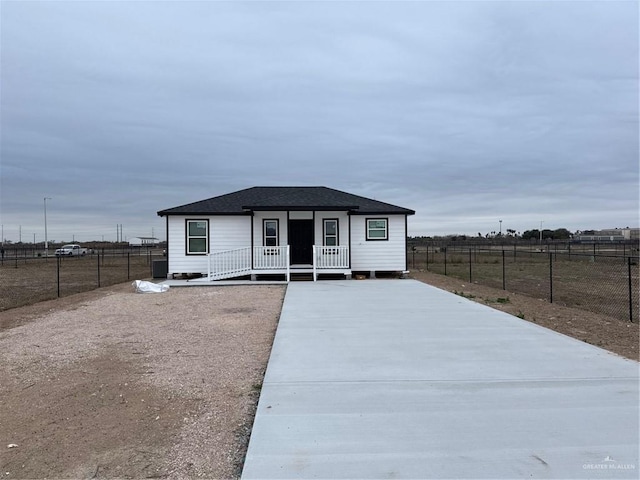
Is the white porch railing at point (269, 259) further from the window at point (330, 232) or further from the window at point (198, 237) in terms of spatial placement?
the window at point (198, 237)

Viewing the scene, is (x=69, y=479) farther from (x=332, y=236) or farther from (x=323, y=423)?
(x=332, y=236)

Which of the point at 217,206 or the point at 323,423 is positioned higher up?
the point at 217,206

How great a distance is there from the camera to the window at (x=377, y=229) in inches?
734

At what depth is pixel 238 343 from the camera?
6.88 metres

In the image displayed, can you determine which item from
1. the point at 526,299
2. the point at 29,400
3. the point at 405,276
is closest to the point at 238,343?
the point at 29,400

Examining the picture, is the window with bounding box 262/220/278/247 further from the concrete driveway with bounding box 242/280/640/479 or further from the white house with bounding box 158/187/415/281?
the concrete driveway with bounding box 242/280/640/479

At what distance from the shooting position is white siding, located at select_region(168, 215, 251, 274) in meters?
18.2

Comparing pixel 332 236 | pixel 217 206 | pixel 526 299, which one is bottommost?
pixel 526 299

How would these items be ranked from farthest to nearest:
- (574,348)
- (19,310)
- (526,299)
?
(526,299) → (19,310) → (574,348)

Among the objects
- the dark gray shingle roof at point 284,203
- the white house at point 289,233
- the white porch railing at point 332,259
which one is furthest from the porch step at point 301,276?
the dark gray shingle roof at point 284,203

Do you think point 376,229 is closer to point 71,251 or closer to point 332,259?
point 332,259

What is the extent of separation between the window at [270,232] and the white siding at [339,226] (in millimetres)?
1666

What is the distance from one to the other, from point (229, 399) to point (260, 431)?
988mm

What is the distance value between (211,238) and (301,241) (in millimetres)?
3735
